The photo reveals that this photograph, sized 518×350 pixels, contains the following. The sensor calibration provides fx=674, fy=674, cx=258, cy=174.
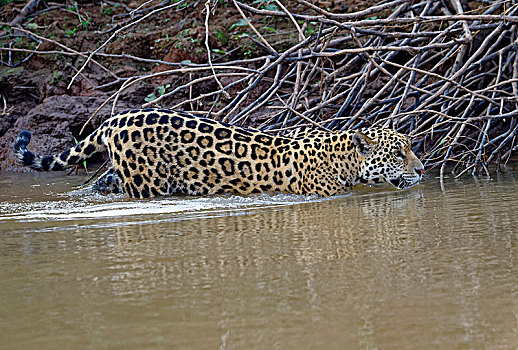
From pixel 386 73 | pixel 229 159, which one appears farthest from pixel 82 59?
pixel 386 73

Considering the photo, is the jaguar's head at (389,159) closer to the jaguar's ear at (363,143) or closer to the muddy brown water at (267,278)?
the jaguar's ear at (363,143)

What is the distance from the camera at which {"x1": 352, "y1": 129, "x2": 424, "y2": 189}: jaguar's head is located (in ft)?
17.4

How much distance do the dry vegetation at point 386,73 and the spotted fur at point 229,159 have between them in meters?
0.42

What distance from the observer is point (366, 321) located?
1875mm

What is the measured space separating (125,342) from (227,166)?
368 cm

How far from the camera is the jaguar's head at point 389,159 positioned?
5.31 meters

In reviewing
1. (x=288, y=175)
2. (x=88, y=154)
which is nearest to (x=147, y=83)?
(x=88, y=154)

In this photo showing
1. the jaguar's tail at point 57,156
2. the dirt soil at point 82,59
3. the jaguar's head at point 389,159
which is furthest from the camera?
the dirt soil at point 82,59

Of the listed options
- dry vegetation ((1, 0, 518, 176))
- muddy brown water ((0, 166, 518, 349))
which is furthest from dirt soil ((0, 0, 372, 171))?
muddy brown water ((0, 166, 518, 349))

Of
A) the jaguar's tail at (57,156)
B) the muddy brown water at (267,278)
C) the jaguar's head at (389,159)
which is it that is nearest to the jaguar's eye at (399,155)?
the jaguar's head at (389,159)

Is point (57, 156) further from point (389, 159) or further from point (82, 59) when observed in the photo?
point (82, 59)

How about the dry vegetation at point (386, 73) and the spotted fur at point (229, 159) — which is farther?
the dry vegetation at point (386, 73)

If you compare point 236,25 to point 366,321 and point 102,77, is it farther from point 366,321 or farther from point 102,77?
point 366,321

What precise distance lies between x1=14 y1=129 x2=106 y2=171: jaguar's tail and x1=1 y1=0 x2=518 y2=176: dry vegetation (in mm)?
711
